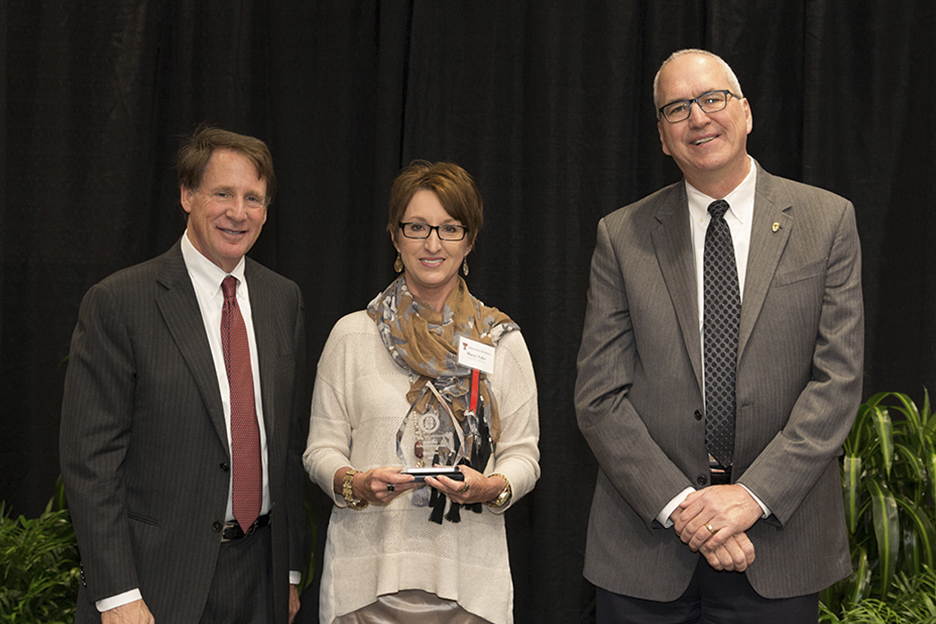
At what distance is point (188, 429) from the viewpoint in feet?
6.49

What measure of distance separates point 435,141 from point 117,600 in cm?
251

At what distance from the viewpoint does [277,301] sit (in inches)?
89.6

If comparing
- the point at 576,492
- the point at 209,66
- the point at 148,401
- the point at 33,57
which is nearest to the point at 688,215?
the point at 148,401

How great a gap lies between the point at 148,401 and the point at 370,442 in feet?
1.85

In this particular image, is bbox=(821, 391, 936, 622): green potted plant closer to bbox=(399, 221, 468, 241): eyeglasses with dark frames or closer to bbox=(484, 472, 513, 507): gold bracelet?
bbox=(484, 472, 513, 507): gold bracelet

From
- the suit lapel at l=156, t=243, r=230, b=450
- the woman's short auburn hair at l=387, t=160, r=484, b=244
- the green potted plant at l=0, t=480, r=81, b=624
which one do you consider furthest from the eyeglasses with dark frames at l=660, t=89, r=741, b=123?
the green potted plant at l=0, t=480, r=81, b=624

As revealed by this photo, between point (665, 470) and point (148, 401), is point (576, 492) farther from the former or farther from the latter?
point (148, 401)

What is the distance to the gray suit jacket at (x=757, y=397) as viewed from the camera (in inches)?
73.8

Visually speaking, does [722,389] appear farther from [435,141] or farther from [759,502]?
[435,141]

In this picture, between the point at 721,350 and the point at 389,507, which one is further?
the point at 389,507

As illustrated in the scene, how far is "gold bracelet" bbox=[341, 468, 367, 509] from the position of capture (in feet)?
6.94

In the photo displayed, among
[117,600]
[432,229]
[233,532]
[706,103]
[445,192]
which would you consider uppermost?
[706,103]

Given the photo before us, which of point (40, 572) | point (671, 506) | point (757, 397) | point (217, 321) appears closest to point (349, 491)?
point (217, 321)

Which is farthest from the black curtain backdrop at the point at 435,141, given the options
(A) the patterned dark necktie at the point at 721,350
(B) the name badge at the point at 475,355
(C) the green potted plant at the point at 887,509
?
(A) the patterned dark necktie at the point at 721,350
